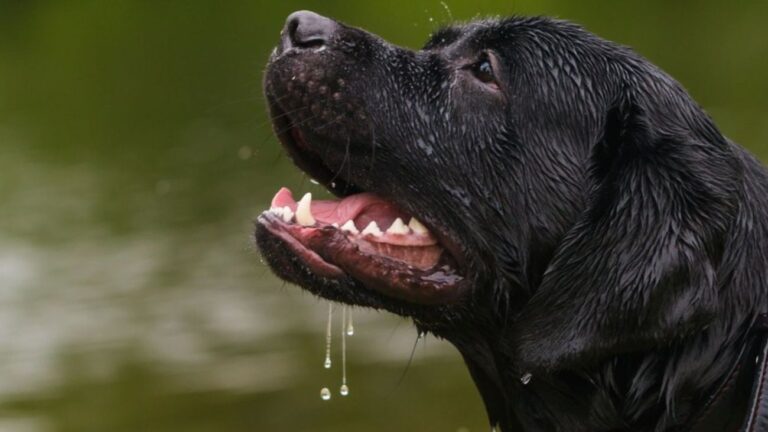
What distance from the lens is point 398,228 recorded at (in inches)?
137

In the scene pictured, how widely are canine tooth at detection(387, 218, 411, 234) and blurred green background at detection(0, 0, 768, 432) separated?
0.87 metres

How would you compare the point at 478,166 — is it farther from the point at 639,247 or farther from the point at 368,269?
the point at 639,247

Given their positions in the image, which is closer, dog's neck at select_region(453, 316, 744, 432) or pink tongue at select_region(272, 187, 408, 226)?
dog's neck at select_region(453, 316, 744, 432)

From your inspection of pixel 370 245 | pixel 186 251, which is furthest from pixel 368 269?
pixel 186 251

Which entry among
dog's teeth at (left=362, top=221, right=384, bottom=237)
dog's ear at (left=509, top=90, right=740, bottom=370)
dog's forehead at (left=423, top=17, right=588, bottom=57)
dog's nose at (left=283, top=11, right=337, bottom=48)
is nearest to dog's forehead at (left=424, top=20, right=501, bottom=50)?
dog's forehead at (left=423, top=17, right=588, bottom=57)

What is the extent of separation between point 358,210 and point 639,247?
788 mm

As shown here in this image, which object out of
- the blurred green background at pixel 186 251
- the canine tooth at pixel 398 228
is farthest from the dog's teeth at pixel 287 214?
the blurred green background at pixel 186 251

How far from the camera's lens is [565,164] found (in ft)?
11.1

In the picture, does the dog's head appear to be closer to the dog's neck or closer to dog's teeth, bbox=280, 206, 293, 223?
dog's teeth, bbox=280, 206, 293, 223

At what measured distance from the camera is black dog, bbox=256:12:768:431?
3070 millimetres

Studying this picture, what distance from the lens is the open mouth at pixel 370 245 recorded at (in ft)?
11.1

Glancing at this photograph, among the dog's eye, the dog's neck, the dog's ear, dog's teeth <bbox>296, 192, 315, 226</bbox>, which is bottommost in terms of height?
the dog's neck

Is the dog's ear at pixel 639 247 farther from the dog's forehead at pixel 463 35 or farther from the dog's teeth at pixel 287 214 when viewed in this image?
the dog's teeth at pixel 287 214

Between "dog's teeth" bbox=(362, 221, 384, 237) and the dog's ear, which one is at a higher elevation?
"dog's teeth" bbox=(362, 221, 384, 237)
